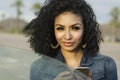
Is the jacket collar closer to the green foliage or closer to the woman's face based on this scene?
the woman's face

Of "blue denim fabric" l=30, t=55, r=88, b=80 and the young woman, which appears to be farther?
the young woman

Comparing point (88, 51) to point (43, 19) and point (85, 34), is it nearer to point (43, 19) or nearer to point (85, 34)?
point (85, 34)

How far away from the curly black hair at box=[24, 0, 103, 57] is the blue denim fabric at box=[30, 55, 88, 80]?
0.27m

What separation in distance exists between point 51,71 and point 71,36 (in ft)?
1.01

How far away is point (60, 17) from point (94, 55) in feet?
1.12

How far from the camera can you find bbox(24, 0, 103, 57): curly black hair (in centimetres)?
304

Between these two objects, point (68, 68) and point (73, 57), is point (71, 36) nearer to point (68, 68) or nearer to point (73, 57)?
point (73, 57)

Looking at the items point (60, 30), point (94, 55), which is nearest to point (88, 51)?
point (94, 55)

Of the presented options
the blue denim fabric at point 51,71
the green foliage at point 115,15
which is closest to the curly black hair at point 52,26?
the blue denim fabric at point 51,71

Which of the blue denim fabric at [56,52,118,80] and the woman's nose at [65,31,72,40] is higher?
the woman's nose at [65,31,72,40]

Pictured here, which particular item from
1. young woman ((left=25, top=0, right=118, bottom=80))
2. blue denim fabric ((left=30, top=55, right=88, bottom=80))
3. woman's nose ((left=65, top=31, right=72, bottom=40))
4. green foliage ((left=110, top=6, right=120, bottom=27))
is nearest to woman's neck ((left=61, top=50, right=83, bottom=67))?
young woman ((left=25, top=0, right=118, bottom=80))

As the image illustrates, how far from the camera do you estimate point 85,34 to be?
3072 millimetres

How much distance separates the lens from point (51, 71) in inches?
106

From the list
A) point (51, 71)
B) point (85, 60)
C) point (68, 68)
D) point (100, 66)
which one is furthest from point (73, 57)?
point (68, 68)
